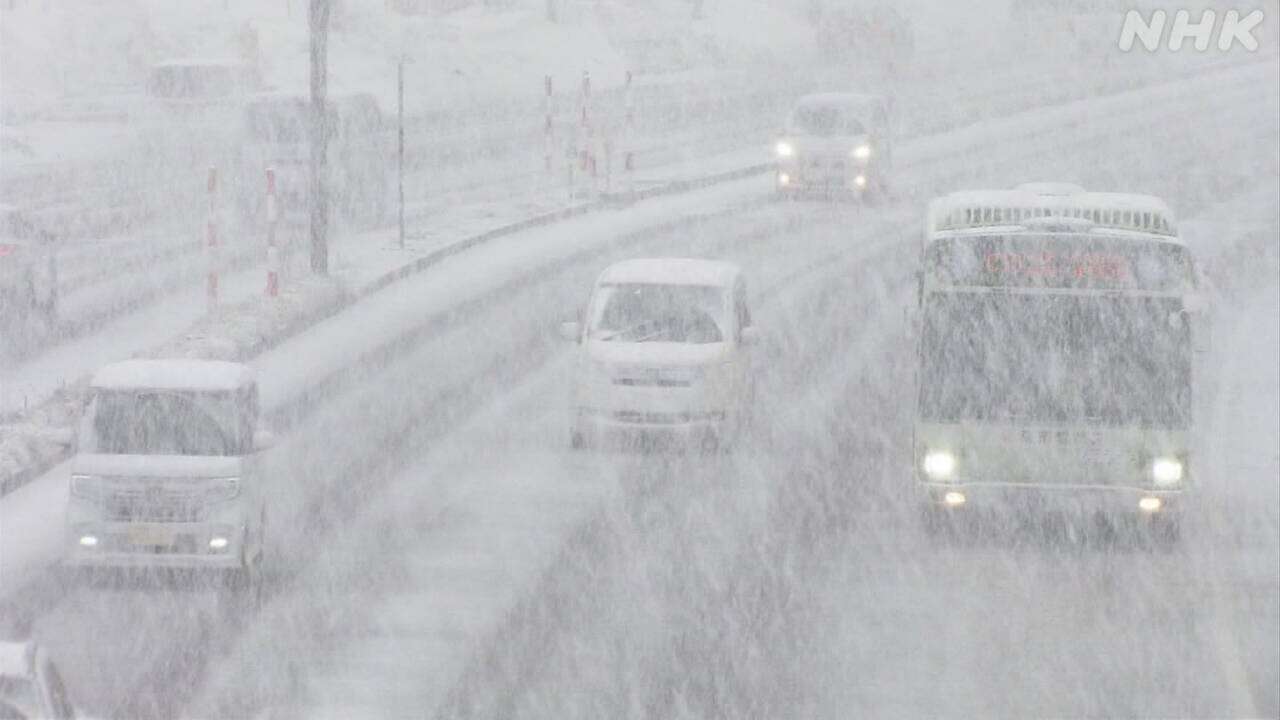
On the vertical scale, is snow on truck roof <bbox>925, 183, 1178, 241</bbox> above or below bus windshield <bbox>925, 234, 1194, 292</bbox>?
above

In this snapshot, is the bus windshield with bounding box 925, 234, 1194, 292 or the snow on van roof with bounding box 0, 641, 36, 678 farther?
the bus windshield with bounding box 925, 234, 1194, 292

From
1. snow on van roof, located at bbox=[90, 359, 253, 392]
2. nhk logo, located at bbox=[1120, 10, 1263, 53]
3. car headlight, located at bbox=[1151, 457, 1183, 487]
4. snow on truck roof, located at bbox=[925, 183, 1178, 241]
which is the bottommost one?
car headlight, located at bbox=[1151, 457, 1183, 487]

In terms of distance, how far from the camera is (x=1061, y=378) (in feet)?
56.8

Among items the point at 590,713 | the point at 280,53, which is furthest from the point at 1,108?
the point at 590,713

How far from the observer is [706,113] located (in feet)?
197

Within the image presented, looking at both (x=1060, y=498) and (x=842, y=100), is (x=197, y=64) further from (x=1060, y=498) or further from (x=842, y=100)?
(x=1060, y=498)

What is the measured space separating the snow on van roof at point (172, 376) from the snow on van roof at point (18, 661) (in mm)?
7818

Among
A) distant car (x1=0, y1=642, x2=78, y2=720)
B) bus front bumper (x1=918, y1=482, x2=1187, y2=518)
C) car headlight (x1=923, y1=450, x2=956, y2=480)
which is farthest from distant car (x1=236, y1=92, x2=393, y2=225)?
distant car (x1=0, y1=642, x2=78, y2=720)

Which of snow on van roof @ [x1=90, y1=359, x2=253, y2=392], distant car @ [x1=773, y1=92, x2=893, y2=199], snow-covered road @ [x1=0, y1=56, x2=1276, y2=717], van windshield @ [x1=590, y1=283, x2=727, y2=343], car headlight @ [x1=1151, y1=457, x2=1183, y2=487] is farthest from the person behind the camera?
distant car @ [x1=773, y1=92, x2=893, y2=199]

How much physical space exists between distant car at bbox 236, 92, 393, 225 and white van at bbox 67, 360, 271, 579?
1816cm

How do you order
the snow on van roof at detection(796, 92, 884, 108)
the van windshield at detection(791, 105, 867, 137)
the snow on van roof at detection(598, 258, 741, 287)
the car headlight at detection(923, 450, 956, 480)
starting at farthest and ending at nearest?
the snow on van roof at detection(796, 92, 884, 108), the van windshield at detection(791, 105, 867, 137), the snow on van roof at detection(598, 258, 741, 287), the car headlight at detection(923, 450, 956, 480)

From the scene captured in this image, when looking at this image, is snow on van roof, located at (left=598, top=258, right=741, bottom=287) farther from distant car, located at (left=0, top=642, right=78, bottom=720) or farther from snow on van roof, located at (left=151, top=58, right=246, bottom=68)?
snow on van roof, located at (left=151, top=58, right=246, bottom=68)

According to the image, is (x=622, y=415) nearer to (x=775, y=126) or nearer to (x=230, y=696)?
(x=230, y=696)

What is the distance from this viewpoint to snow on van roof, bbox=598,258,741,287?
72.7 ft
